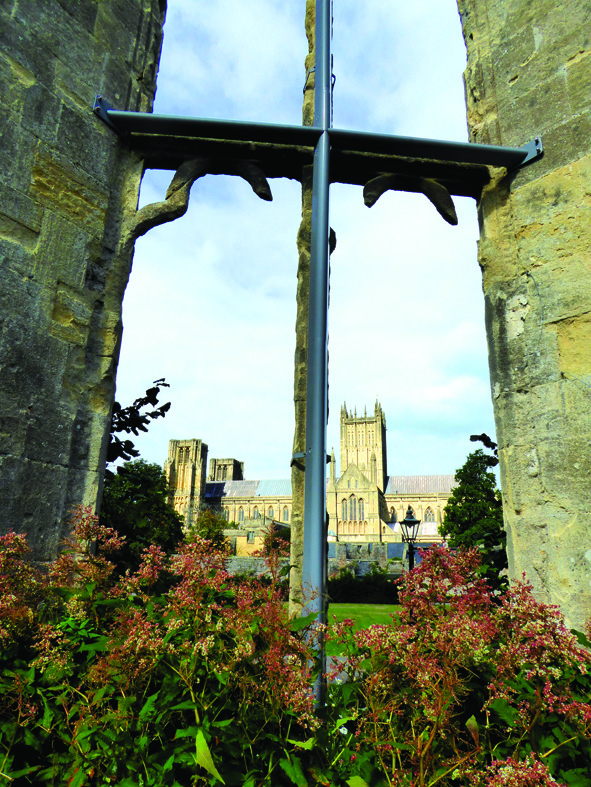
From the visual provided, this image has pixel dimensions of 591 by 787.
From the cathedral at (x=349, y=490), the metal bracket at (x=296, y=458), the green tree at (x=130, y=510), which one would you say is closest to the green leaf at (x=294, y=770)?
the metal bracket at (x=296, y=458)

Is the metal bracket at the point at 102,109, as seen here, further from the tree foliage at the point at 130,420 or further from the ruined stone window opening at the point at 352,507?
the ruined stone window opening at the point at 352,507

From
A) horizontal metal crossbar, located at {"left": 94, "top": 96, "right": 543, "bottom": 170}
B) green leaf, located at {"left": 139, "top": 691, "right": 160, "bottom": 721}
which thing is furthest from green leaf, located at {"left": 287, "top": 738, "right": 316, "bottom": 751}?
horizontal metal crossbar, located at {"left": 94, "top": 96, "right": 543, "bottom": 170}

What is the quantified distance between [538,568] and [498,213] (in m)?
2.13

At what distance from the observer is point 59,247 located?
9.34 ft

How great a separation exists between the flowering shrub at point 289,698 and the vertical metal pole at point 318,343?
2.01 ft

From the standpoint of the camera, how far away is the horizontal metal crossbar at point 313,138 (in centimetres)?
318

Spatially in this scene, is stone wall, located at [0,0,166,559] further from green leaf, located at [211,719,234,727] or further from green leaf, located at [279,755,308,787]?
green leaf, located at [279,755,308,787]

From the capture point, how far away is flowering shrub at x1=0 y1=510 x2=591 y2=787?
1.35 m

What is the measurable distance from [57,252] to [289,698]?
2.51m

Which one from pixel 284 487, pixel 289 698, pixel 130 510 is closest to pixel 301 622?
pixel 289 698

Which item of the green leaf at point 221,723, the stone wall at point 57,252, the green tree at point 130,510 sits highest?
the stone wall at point 57,252

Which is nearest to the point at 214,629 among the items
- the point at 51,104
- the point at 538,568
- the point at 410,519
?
the point at 538,568

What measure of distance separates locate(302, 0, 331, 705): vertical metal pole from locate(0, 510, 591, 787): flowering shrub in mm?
612

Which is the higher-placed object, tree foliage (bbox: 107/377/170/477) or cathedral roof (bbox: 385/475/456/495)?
cathedral roof (bbox: 385/475/456/495)
